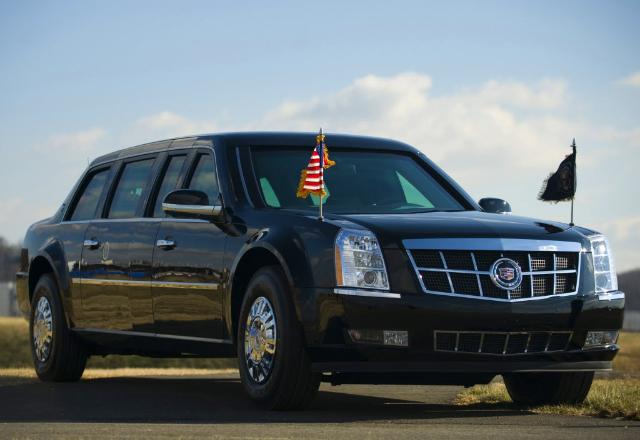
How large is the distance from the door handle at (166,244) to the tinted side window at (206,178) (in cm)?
43

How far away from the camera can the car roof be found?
34.8 feet

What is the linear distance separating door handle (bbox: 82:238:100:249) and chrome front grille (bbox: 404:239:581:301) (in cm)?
398

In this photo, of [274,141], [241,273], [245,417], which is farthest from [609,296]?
[274,141]

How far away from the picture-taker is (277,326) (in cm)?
901

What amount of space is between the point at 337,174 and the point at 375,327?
1.94 m

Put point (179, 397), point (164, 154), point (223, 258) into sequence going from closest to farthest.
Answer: point (223, 258) < point (179, 397) < point (164, 154)

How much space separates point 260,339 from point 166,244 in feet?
5.72

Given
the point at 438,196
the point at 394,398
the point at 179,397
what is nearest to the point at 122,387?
the point at 179,397

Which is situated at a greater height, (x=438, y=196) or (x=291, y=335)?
(x=438, y=196)

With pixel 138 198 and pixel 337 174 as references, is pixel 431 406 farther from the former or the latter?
pixel 138 198

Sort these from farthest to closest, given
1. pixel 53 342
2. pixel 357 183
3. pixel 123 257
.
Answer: pixel 53 342
pixel 123 257
pixel 357 183

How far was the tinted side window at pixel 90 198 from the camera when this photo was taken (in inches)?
505

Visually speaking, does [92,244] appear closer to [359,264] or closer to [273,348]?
[273,348]

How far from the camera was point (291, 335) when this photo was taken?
8.89 m
